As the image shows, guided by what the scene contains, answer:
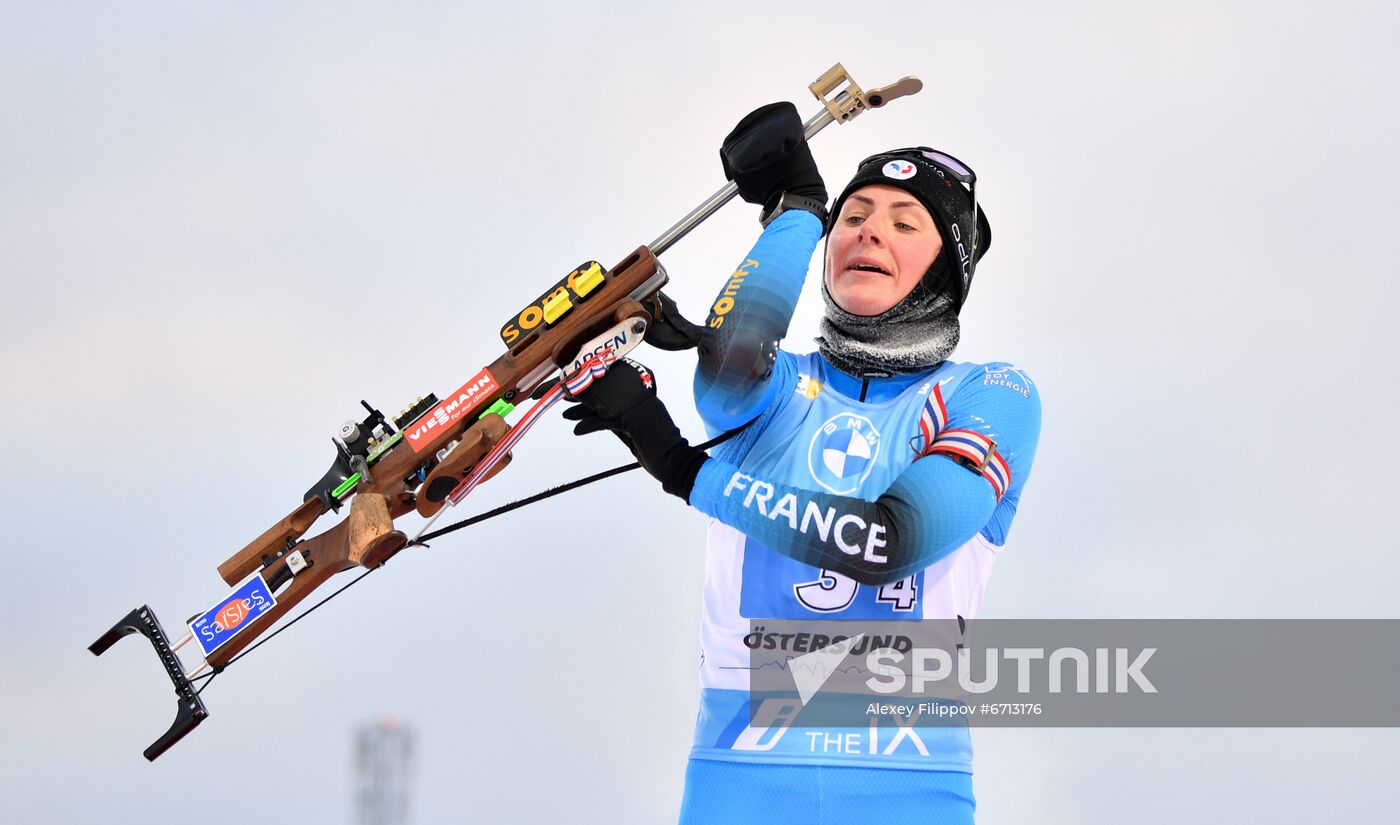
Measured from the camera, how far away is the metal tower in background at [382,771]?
578 cm

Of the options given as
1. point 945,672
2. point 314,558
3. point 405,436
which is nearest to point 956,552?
point 945,672

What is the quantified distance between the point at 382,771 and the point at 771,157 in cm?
482

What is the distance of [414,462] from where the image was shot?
8.30 feet

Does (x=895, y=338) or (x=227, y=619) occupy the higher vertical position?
(x=895, y=338)

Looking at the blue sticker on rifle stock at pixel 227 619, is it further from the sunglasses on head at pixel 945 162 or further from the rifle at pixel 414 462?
the sunglasses on head at pixel 945 162

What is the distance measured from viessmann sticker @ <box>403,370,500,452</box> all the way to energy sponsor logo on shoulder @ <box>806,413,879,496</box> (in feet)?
2.17

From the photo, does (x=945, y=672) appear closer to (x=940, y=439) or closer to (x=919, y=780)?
(x=919, y=780)

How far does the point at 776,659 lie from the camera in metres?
2.49

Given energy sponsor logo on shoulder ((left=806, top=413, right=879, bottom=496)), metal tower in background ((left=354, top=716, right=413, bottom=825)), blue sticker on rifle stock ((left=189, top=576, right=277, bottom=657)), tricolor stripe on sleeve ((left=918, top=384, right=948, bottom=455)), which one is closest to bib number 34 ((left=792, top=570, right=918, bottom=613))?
energy sponsor logo on shoulder ((left=806, top=413, right=879, bottom=496))

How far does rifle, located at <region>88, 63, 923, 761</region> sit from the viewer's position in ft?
8.16

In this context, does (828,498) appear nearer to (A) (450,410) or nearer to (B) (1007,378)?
(B) (1007,378)

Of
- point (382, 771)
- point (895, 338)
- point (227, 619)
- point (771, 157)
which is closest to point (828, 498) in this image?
point (895, 338)

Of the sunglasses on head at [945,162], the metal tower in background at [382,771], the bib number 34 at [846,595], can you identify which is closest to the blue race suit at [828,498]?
the bib number 34 at [846,595]

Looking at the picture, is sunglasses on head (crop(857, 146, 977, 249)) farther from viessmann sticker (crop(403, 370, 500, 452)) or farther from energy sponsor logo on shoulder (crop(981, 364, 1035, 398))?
viessmann sticker (crop(403, 370, 500, 452))
